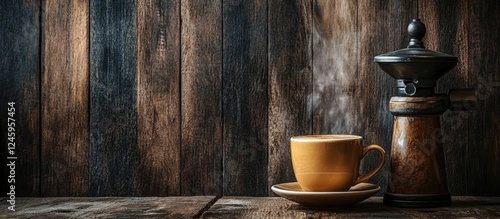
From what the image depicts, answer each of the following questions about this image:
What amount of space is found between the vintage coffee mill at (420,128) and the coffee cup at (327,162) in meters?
0.09

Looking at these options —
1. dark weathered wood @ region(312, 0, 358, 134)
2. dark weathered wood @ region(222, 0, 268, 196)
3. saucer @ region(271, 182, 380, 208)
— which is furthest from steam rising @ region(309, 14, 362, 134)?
saucer @ region(271, 182, 380, 208)

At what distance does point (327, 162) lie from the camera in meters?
1.26

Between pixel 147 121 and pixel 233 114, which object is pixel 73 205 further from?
pixel 233 114

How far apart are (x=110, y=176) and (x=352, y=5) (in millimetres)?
615

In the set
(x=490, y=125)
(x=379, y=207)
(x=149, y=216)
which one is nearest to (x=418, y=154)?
(x=379, y=207)

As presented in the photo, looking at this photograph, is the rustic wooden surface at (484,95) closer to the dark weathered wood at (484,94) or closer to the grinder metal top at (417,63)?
the dark weathered wood at (484,94)

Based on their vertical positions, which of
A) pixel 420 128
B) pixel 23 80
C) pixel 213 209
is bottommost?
pixel 213 209

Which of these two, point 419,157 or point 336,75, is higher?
point 336,75

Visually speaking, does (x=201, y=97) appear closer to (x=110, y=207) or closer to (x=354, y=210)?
(x=110, y=207)

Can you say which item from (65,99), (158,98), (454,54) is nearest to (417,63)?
(454,54)

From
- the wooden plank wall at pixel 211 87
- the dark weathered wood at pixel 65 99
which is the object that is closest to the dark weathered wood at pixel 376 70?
the wooden plank wall at pixel 211 87

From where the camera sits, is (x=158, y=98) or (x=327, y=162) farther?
(x=158, y=98)

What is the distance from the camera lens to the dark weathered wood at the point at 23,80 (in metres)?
1.52

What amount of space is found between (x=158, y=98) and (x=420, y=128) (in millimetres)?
541
